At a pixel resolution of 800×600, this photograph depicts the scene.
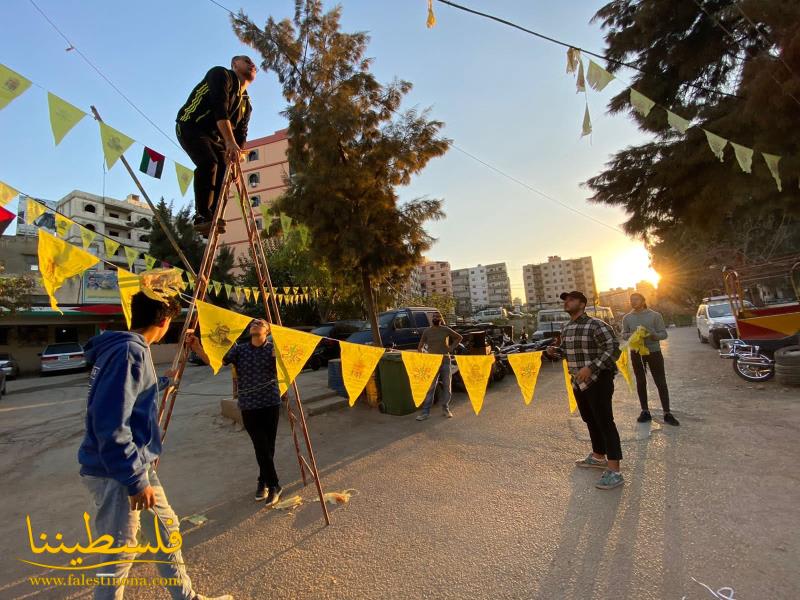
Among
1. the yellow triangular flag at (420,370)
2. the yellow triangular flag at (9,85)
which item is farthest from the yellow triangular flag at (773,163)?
the yellow triangular flag at (9,85)

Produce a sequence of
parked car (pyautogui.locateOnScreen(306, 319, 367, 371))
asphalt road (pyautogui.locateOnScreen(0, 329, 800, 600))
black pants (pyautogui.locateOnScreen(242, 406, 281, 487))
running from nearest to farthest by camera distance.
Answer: asphalt road (pyautogui.locateOnScreen(0, 329, 800, 600))
black pants (pyautogui.locateOnScreen(242, 406, 281, 487))
parked car (pyautogui.locateOnScreen(306, 319, 367, 371))

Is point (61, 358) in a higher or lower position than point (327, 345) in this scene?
higher

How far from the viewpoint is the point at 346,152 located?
844cm

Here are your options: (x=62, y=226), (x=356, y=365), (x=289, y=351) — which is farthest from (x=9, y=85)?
(x=62, y=226)

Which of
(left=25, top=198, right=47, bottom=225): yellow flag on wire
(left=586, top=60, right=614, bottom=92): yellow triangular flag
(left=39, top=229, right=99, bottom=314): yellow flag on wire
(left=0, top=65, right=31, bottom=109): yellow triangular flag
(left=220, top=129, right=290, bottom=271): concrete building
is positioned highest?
(left=220, top=129, right=290, bottom=271): concrete building

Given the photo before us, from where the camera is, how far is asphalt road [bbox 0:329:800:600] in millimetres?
2512

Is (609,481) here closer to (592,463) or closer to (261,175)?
(592,463)

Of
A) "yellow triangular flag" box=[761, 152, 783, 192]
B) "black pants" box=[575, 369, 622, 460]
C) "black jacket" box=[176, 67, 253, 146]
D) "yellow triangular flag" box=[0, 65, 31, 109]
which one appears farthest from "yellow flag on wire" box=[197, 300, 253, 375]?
"yellow triangular flag" box=[761, 152, 783, 192]

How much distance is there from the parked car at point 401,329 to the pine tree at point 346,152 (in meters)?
2.80

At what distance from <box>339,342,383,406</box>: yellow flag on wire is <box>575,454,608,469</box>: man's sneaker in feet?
8.30

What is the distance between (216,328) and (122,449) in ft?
5.07

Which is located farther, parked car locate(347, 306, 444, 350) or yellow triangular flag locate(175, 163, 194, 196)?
parked car locate(347, 306, 444, 350)

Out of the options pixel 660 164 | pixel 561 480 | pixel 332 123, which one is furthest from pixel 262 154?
pixel 561 480

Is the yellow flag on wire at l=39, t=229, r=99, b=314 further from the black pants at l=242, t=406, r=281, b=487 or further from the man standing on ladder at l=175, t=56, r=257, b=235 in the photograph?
the black pants at l=242, t=406, r=281, b=487
